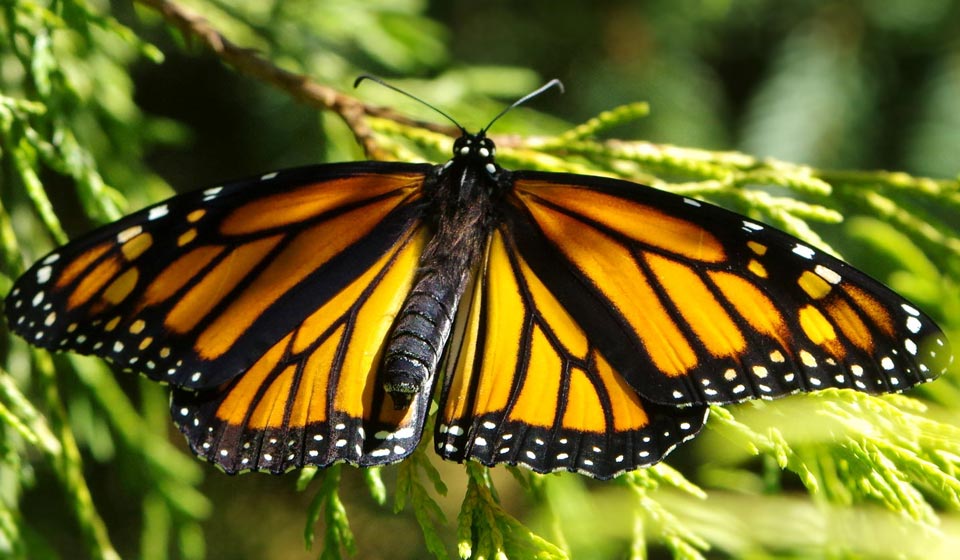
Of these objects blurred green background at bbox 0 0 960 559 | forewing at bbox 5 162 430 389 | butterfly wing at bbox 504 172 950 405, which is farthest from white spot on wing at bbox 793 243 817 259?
blurred green background at bbox 0 0 960 559

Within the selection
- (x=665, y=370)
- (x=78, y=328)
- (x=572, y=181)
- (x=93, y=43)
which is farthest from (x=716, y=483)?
(x=93, y=43)

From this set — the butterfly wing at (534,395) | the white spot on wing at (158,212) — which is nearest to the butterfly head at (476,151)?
the butterfly wing at (534,395)

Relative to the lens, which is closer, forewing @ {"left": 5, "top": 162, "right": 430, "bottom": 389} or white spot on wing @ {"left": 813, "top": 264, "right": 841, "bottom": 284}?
white spot on wing @ {"left": 813, "top": 264, "right": 841, "bottom": 284}

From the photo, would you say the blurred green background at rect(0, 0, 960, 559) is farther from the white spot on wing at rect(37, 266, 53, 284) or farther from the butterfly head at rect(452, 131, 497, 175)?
the white spot on wing at rect(37, 266, 53, 284)

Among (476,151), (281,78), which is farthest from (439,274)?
(281,78)

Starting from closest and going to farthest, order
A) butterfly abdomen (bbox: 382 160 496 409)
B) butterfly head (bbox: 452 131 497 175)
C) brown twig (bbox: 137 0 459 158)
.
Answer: butterfly abdomen (bbox: 382 160 496 409) → butterfly head (bbox: 452 131 497 175) → brown twig (bbox: 137 0 459 158)

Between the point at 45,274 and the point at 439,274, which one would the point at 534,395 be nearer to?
the point at 439,274
